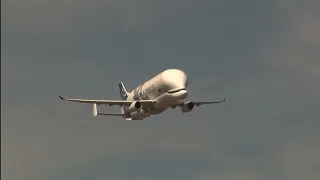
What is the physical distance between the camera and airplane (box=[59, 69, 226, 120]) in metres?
150

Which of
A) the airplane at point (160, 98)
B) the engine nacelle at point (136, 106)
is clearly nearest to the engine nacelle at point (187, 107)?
the airplane at point (160, 98)

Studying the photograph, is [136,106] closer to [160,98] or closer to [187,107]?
[160,98]

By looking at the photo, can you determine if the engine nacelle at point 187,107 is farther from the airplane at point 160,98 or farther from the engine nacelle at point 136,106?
the engine nacelle at point 136,106

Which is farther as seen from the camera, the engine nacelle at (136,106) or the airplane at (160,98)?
the engine nacelle at (136,106)

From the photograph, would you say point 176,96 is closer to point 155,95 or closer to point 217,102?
point 155,95

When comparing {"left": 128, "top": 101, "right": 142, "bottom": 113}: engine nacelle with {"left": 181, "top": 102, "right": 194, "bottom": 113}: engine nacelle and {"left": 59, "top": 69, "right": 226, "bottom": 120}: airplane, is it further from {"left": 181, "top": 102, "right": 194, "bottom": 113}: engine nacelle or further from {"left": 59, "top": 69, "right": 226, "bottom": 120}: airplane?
{"left": 181, "top": 102, "right": 194, "bottom": 113}: engine nacelle

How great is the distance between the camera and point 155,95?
6147 inches

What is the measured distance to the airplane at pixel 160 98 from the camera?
493 ft

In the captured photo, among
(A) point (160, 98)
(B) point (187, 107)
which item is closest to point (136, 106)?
(A) point (160, 98)

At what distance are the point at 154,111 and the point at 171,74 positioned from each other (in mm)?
8798

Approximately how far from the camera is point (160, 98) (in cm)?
15250

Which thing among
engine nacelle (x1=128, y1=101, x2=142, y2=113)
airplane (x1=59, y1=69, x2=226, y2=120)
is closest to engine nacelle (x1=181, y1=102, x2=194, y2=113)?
airplane (x1=59, y1=69, x2=226, y2=120)

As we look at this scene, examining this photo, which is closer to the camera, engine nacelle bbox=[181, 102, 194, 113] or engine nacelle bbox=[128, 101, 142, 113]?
engine nacelle bbox=[181, 102, 194, 113]

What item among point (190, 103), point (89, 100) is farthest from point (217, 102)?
point (89, 100)
